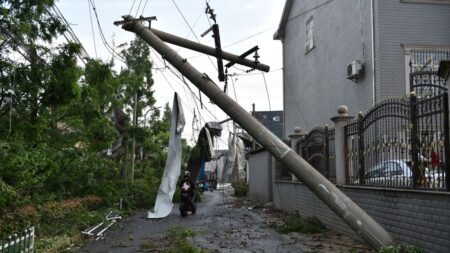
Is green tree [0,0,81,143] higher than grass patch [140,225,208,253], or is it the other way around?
green tree [0,0,81,143]

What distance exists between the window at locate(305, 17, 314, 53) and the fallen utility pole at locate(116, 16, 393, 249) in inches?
410

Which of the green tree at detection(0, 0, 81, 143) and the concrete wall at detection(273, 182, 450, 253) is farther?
the green tree at detection(0, 0, 81, 143)

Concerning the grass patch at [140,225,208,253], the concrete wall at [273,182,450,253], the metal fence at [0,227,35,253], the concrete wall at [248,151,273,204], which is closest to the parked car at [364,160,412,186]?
the concrete wall at [273,182,450,253]

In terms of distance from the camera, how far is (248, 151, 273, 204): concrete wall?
785 inches

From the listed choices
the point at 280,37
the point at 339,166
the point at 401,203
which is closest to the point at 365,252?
the point at 401,203

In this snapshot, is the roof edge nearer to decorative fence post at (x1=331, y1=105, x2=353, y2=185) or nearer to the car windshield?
decorative fence post at (x1=331, y1=105, x2=353, y2=185)

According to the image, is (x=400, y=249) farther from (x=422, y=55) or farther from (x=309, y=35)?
(x=309, y=35)

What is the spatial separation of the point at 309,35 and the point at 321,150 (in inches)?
325

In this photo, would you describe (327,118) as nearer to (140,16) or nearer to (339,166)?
(339,166)

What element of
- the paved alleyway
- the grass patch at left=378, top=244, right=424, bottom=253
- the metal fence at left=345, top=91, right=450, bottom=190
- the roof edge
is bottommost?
the paved alleyway

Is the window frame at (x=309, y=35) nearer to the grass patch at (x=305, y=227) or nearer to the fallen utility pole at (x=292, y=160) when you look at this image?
the grass patch at (x=305, y=227)

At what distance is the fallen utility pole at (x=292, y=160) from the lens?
7219 mm

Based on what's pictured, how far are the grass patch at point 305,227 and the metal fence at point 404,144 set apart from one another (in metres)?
2.04

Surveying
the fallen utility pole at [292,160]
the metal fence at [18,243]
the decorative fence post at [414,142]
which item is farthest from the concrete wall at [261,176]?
the metal fence at [18,243]
